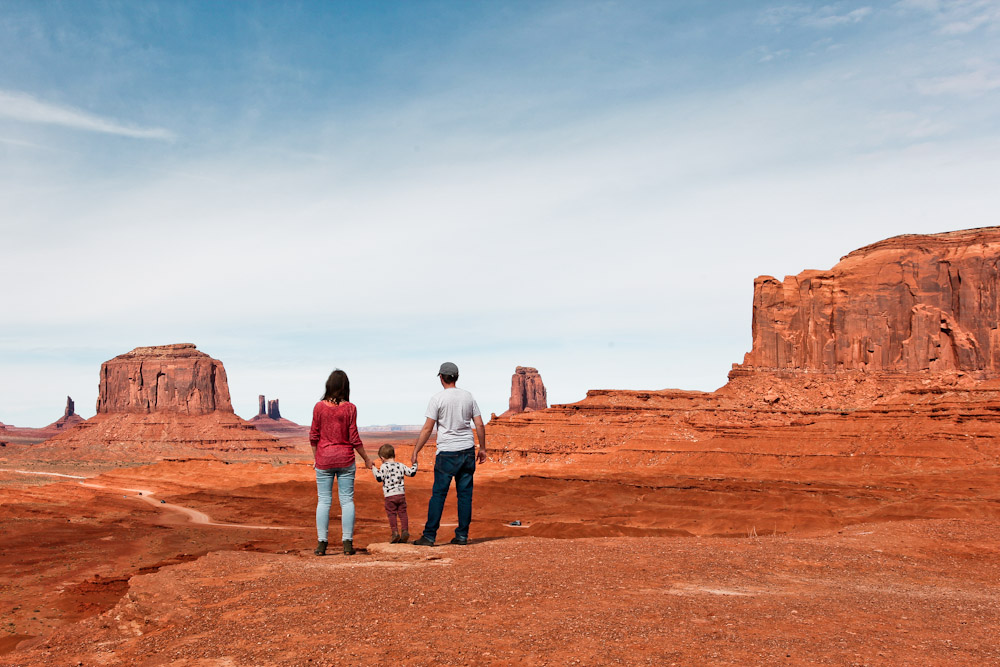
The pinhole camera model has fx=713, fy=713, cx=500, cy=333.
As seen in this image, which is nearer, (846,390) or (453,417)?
(453,417)

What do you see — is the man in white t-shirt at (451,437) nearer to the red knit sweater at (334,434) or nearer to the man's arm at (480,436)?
the man's arm at (480,436)

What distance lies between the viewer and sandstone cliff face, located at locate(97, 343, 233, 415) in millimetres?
135000

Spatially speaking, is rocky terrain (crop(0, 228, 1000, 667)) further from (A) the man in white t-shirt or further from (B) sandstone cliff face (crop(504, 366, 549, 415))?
(B) sandstone cliff face (crop(504, 366, 549, 415))

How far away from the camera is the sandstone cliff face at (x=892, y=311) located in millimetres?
73062

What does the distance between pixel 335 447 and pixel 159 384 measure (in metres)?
141

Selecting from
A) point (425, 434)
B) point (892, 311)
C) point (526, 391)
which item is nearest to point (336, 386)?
point (425, 434)

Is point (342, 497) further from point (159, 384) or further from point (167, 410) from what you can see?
point (159, 384)

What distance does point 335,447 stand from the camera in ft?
30.8

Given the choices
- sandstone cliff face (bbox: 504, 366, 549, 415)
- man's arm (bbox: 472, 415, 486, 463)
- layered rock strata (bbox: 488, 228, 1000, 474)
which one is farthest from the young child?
sandstone cliff face (bbox: 504, 366, 549, 415)

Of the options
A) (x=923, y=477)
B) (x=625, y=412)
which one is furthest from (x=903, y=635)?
(x=625, y=412)

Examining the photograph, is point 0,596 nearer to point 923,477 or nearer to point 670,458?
point 923,477

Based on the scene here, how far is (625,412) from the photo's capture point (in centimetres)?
6706

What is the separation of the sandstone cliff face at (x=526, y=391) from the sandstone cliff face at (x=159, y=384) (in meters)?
72.5

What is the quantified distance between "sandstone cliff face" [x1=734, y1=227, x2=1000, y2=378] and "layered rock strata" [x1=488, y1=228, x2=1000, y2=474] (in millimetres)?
131
